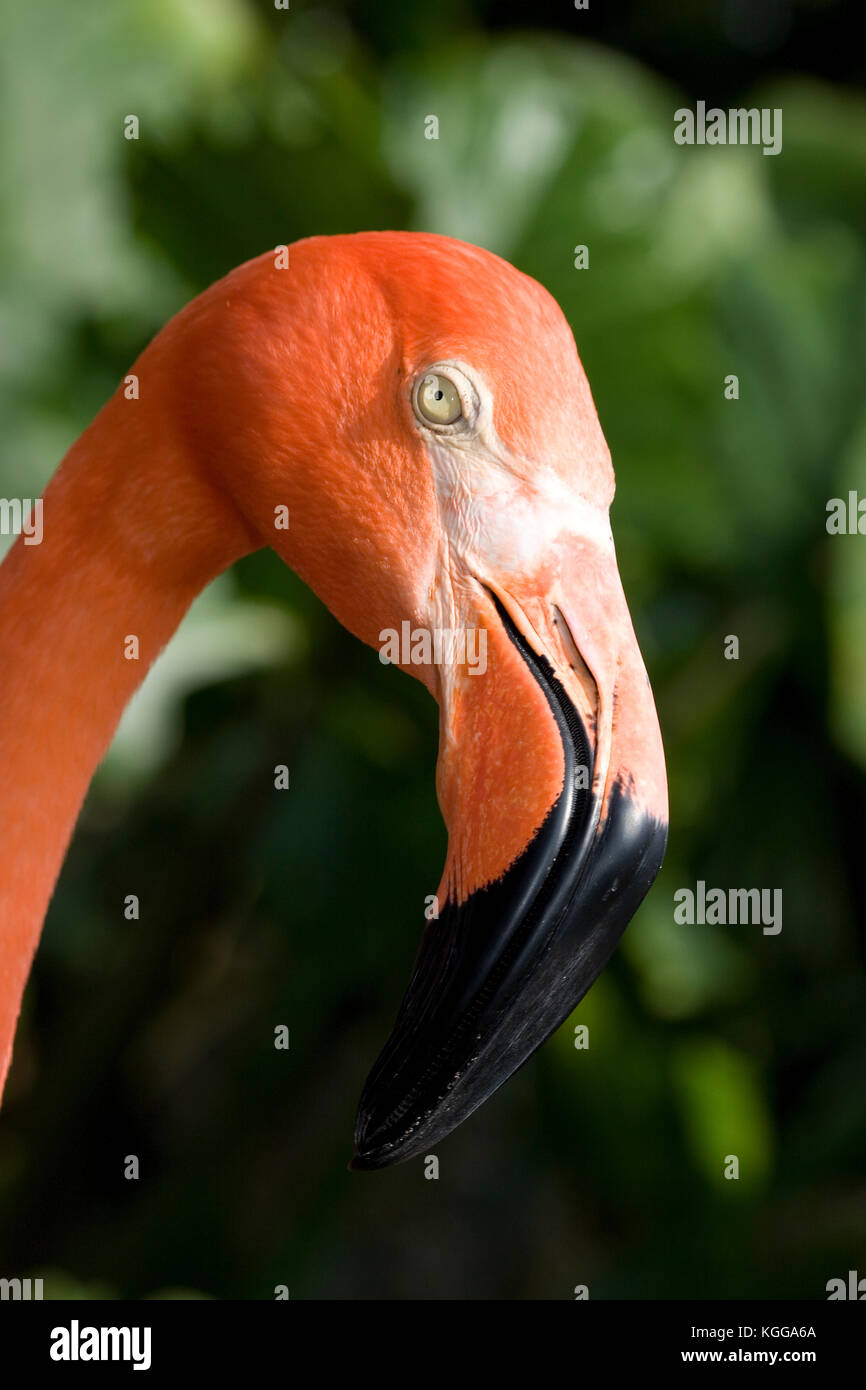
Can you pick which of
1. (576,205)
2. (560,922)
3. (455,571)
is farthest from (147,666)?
(576,205)

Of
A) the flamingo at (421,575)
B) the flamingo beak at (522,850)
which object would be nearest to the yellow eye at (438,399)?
the flamingo at (421,575)

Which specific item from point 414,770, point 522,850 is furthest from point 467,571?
point 414,770

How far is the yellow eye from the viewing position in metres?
0.97

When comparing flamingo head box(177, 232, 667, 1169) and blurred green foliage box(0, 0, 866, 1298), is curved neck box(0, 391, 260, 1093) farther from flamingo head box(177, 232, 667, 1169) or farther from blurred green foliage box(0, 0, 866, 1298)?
blurred green foliage box(0, 0, 866, 1298)

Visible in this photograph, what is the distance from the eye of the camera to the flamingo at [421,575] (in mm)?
888

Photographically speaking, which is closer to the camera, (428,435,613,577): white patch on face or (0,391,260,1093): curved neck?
(428,435,613,577): white patch on face

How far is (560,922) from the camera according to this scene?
0.88m

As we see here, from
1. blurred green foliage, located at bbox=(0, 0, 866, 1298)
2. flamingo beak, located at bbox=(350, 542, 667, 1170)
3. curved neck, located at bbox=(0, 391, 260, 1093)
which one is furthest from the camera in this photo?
blurred green foliage, located at bbox=(0, 0, 866, 1298)

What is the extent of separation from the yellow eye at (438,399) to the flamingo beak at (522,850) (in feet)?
0.41

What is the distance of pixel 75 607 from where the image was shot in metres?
1.08

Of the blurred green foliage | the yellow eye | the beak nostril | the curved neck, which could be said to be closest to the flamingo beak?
the beak nostril

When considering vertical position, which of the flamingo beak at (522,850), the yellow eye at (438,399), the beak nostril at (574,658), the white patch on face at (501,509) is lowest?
the flamingo beak at (522,850)

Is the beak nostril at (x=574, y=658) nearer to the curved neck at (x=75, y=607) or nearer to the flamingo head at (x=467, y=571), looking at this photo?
the flamingo head at (x=467, y=571)

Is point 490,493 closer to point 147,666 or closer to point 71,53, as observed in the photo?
point 147,666
